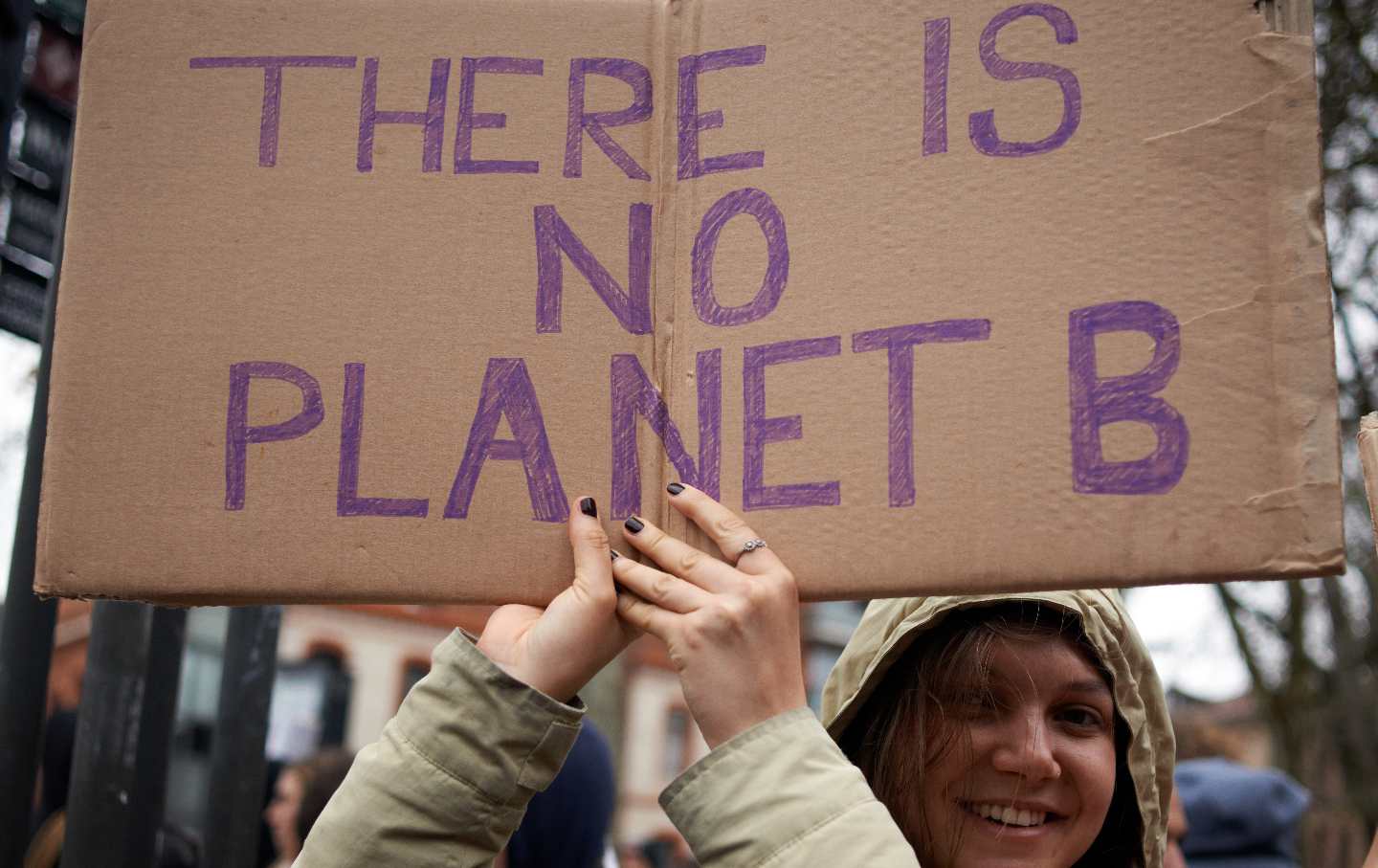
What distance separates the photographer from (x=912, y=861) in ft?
3.85

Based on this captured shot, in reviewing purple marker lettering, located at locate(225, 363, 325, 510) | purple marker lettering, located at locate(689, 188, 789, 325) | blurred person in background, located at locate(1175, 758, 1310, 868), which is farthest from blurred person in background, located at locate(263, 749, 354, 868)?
blurred person in background, located at locate(1175, 758, 1310, 868)

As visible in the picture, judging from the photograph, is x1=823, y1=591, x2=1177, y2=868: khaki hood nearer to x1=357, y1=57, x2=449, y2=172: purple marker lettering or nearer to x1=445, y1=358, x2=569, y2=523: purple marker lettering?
x1=445, y1=358, x2=569, y2=523: purple marker lettering

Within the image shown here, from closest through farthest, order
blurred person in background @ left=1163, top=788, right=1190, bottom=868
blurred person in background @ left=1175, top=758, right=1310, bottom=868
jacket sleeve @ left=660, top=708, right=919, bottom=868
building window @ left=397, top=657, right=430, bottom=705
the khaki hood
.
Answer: jacket sleeve @ left=660, top=708, right=919, bottom=868
the khaki hood
blurred person in background @ left=1163, top=788, right=1190, bottom=868
blurred person in background @ left=1175, top=758, right=1310, bottom=868
building window @ left=397, top=657, right=430, bottom=705

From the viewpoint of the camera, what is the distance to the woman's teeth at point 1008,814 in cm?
158

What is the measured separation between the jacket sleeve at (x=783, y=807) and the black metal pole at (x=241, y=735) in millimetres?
1171

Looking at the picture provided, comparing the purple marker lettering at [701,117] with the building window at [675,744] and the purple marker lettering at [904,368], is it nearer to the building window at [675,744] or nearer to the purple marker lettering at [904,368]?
the purple marker lettering at [904,368]

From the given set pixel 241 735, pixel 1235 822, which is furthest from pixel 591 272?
pixel 1235 822

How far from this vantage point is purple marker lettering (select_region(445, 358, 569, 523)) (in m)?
1.37

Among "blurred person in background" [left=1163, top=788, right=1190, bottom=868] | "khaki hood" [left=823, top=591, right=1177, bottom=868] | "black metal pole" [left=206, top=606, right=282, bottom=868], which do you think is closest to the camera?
"khaki hood" [left=823, top=591, right=1177, bottom=868]

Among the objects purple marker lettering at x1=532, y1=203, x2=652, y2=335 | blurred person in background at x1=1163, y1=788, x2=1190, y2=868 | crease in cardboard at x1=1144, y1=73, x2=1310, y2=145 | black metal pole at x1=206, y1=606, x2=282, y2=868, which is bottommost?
blurred person in background at x1=1163, y1=788, x2=1190, y2=868

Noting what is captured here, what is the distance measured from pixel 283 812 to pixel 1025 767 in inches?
140

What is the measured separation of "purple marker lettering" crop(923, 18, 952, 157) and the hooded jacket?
0.58m

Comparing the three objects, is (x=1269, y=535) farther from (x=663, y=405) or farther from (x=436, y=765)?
(x=436, y=765)

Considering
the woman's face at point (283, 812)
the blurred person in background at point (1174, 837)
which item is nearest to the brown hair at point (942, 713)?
the blurred person in background at point (1174, 837)
